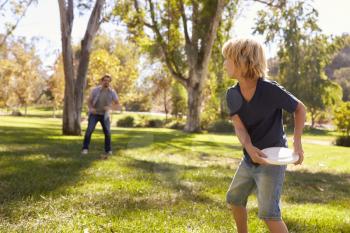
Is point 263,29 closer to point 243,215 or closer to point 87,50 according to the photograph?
point 87,50

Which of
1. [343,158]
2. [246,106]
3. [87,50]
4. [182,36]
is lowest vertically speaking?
[343,158]

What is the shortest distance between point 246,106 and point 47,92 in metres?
60.8

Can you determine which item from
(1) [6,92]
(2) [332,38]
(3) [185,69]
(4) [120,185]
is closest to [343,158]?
(4) [120,185]

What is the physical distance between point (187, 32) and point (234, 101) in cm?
2761

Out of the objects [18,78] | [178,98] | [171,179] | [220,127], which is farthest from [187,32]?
[18,78]

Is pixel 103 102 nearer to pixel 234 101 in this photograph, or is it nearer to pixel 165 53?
pixel 234 101

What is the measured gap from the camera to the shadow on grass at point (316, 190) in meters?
7.36

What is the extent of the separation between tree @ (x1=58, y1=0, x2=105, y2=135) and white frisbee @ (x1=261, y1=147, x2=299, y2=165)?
16.6m

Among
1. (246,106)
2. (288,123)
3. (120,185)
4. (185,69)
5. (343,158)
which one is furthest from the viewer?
(288,123)

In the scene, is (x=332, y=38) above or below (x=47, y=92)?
above

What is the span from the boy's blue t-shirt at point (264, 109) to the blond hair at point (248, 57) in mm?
104

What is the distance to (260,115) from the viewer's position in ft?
11.7

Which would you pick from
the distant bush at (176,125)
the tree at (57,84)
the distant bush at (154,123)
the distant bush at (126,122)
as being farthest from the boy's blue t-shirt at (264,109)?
the tree at (57,84)

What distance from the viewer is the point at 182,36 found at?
1284 inches
